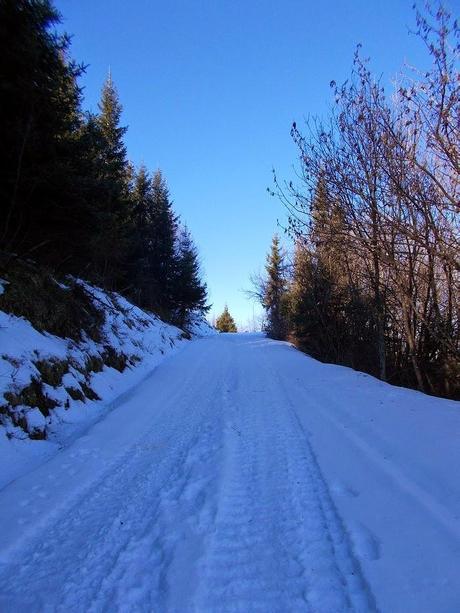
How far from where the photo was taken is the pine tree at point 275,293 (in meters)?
31.6

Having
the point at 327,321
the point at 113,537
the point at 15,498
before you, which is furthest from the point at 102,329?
the point at 327,321

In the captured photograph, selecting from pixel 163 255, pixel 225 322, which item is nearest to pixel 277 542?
pixel 163 255

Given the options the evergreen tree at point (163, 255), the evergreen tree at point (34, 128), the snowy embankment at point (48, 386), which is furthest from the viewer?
the evergreen tree at point (163, 255)

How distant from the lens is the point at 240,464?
4359 mm

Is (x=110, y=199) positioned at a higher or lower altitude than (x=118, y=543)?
higher

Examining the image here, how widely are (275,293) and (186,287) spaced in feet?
28.0

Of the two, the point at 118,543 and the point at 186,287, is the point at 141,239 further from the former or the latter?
the point at 118,543

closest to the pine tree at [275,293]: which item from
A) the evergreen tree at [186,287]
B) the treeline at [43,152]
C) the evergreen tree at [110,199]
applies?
the evergreen tree at [186,287]

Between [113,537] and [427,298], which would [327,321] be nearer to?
[427,298]

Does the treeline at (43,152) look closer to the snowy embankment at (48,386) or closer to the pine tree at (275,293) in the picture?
the snowy embankment at (48,386)

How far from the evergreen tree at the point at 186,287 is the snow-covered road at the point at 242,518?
25.0 m

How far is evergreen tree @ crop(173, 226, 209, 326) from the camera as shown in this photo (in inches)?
1215

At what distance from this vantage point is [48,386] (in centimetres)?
598

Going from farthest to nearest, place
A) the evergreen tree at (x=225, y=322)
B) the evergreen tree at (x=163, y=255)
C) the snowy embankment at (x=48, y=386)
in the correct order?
the evergreen tree at (x=225, y=322) → the evergreen tree at (x=163, y=255) → the snowy embankment at (x=48, y=386)
